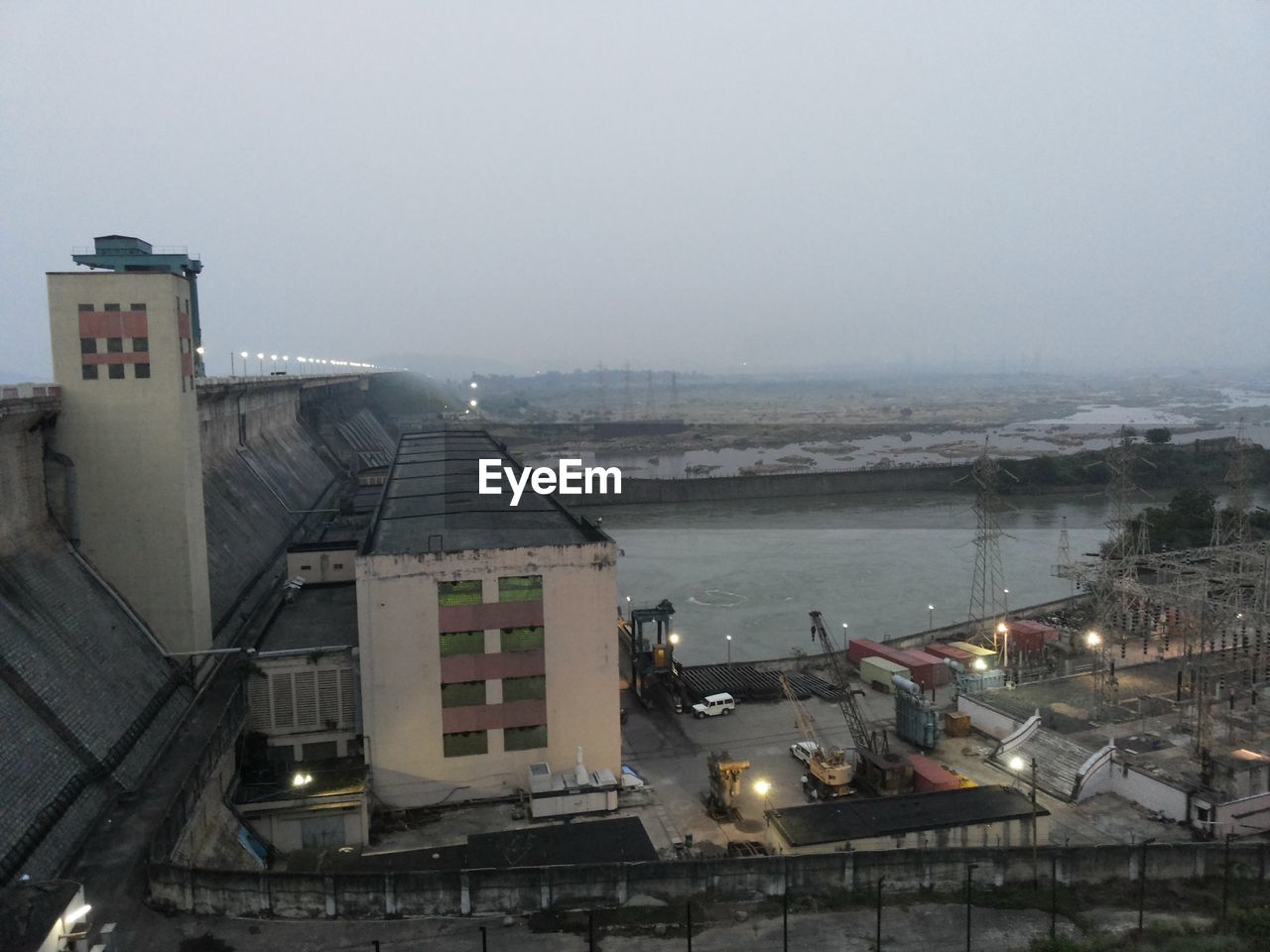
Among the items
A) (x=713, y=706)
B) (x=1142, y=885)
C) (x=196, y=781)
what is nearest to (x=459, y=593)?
(x=196, y=781)

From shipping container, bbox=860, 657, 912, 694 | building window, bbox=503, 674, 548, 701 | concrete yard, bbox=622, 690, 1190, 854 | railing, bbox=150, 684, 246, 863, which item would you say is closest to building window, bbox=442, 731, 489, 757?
building window, bbox=503, 674, 548, 701

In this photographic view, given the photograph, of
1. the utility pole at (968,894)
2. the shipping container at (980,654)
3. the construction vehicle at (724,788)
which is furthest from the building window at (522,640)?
the shipping container at (980,654)

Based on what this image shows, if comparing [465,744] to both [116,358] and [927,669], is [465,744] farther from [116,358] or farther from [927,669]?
[927,669]

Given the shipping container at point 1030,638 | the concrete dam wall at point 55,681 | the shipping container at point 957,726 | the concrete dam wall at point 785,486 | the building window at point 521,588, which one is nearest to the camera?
the concrete dam wall at point 55,681

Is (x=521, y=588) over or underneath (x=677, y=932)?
over

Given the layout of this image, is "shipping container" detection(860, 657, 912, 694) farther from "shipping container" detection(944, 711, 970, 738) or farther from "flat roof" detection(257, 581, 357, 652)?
"flat roof" detection(257, 581, 357, 652)

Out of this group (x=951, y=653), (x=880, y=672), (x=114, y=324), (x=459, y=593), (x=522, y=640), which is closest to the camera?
(x=459, y=593)

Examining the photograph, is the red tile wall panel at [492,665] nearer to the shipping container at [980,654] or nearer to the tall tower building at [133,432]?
the tall tower building at [133,432]

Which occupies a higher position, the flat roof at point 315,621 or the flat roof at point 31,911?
the flat roof at point 31,911
